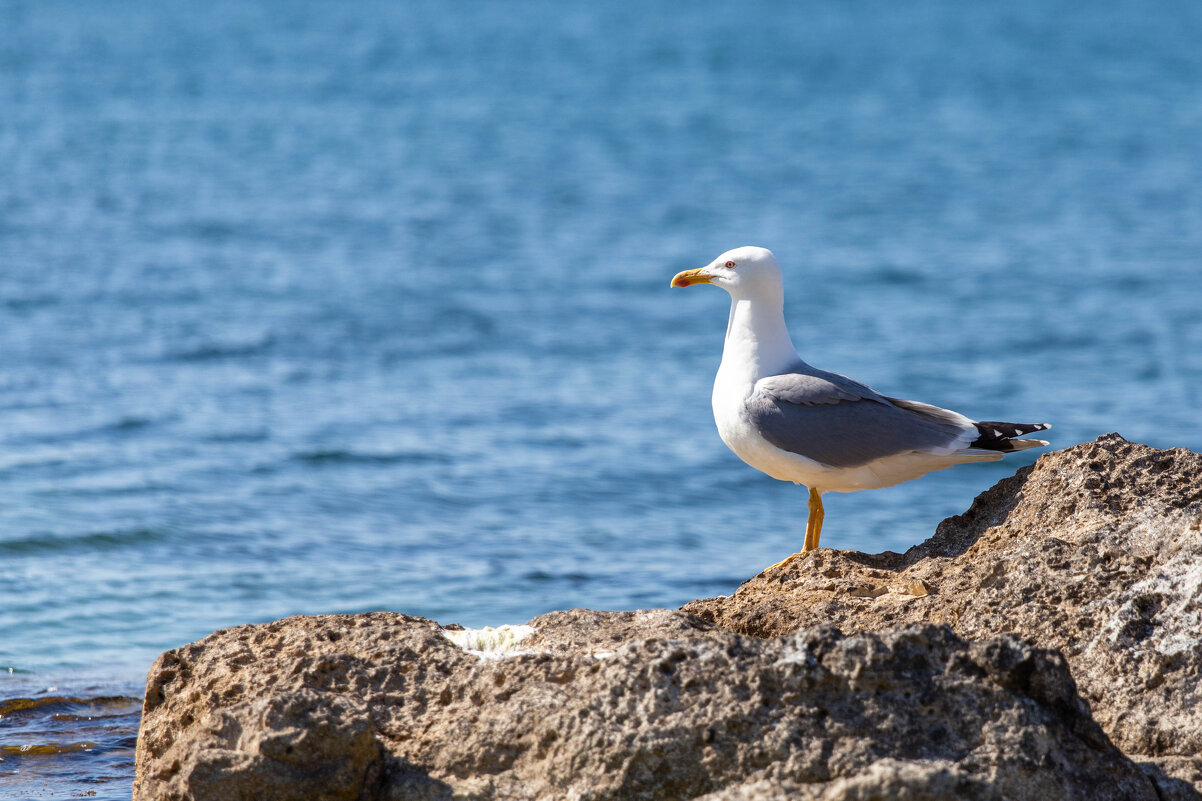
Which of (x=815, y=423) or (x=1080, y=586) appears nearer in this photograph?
(x=1080, y=586)

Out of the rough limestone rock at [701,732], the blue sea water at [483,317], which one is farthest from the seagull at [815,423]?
the blue sea water at [483,317]

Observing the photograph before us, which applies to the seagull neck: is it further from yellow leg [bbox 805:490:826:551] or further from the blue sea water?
the blue sea water

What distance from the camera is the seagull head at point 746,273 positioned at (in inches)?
217

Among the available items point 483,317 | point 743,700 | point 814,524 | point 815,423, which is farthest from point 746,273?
point 483,317

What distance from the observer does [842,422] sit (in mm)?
5152

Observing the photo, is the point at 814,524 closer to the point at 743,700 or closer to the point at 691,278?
the point at 691,278

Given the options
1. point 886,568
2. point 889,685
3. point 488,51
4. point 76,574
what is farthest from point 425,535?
point 488,51

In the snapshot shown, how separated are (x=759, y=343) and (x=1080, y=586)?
1997 millimetres

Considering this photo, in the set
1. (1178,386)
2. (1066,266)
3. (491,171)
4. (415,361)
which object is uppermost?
(491,171)

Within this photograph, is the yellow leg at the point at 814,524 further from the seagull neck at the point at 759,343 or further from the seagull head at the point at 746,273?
the seagull head at the point at 746,273

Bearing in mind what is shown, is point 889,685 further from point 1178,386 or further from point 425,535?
point 1178,386

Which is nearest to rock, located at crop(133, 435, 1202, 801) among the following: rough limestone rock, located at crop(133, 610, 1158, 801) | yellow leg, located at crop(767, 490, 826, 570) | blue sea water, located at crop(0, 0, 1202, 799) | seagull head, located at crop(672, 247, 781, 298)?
rough limestone rock, located at crop(133, 610, 1158, 801)

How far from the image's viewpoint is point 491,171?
24578 millimetres

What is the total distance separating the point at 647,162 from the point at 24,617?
1982 centimetres
